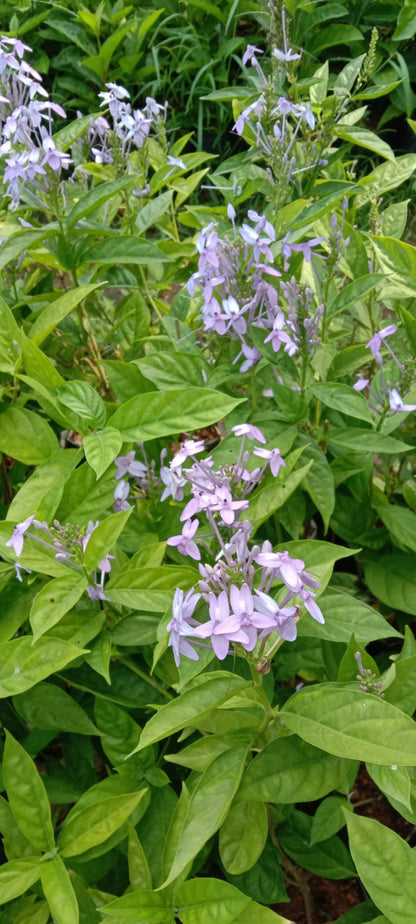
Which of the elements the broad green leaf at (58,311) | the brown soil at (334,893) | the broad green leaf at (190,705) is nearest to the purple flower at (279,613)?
the broad green leaf at (190,705)

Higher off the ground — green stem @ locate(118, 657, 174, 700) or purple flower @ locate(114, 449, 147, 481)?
purple flower @ locate(114, 449, 147, 481)

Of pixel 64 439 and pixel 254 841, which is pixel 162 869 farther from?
pixel 64 439

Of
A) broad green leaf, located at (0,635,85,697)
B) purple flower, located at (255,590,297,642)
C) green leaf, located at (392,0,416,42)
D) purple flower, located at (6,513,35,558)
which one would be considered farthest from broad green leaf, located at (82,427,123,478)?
green leaf, located at (392,0,416,42)

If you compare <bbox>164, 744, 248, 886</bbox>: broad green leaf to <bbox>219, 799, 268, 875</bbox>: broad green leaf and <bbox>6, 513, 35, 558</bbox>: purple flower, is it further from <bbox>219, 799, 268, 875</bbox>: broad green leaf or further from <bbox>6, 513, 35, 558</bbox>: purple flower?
<bbox>6, 513, 35, 558</bbox>: purple flower

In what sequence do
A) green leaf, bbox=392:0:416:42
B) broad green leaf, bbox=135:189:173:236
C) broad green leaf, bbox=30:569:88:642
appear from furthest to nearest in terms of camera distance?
green leaf, bbox=392:0:416:42 < broad green leaf, bbox=135:189:173:236 < broad green leaf, bbox=30:569:88:642

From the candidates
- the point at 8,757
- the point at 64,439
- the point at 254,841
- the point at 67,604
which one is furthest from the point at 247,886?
the point at 64,439

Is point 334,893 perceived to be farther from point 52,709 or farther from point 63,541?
point 63,541

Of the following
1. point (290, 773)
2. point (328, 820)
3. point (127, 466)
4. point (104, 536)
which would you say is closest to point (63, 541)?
point (104, 536)
